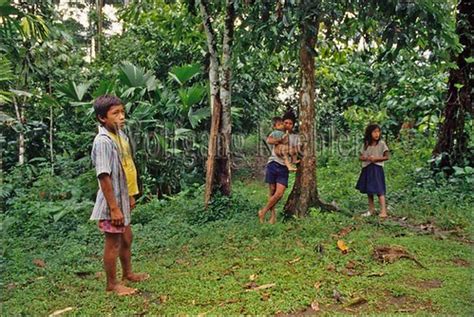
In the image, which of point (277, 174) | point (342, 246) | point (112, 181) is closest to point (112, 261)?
point (112, 181)

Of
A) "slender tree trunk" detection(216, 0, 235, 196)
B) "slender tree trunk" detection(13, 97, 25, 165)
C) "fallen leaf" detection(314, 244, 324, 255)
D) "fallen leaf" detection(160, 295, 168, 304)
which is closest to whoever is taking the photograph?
"fallen leaf" detection(160, 295, 168, 304)

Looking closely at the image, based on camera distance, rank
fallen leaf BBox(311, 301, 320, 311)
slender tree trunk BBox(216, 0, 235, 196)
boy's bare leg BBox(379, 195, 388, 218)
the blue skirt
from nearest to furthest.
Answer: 1. fallen leaf BBox(311, 301, 320, 311)
2. boy's bare leg BBox(379, 195, 388, 218)
3. the blue skirt
4. slender tree trunk BBox(216, 0, 235, 196)

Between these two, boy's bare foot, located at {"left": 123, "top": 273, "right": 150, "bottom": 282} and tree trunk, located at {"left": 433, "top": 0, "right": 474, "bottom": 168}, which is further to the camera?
tree trunk, located at {"left": 433, "top": 0, "right": 474, "bottom": 168}

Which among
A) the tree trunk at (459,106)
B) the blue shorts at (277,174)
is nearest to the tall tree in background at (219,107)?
the blue shorts at (277,174)

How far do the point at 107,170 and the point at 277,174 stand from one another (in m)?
2.74

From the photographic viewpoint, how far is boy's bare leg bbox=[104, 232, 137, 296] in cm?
361

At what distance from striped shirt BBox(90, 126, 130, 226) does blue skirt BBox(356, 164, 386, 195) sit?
350cm

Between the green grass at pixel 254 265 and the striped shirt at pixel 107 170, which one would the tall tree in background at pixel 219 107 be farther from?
the striped shirt at pixel 107 170

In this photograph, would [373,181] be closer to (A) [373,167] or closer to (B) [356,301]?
(A) [373,167]

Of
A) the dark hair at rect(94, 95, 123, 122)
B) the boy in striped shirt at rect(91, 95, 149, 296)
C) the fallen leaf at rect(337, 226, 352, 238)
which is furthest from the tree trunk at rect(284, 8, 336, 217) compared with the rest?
the dark hair at rect(94, 95, 123, 122)

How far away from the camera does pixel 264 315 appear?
309cm

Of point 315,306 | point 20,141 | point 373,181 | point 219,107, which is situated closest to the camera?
point 315,306

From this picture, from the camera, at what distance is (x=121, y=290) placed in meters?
3.66

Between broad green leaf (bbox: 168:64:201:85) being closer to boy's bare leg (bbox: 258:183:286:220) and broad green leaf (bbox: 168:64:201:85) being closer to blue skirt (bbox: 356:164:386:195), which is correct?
boy's bare leg (bbox: 258:183:286:220)
